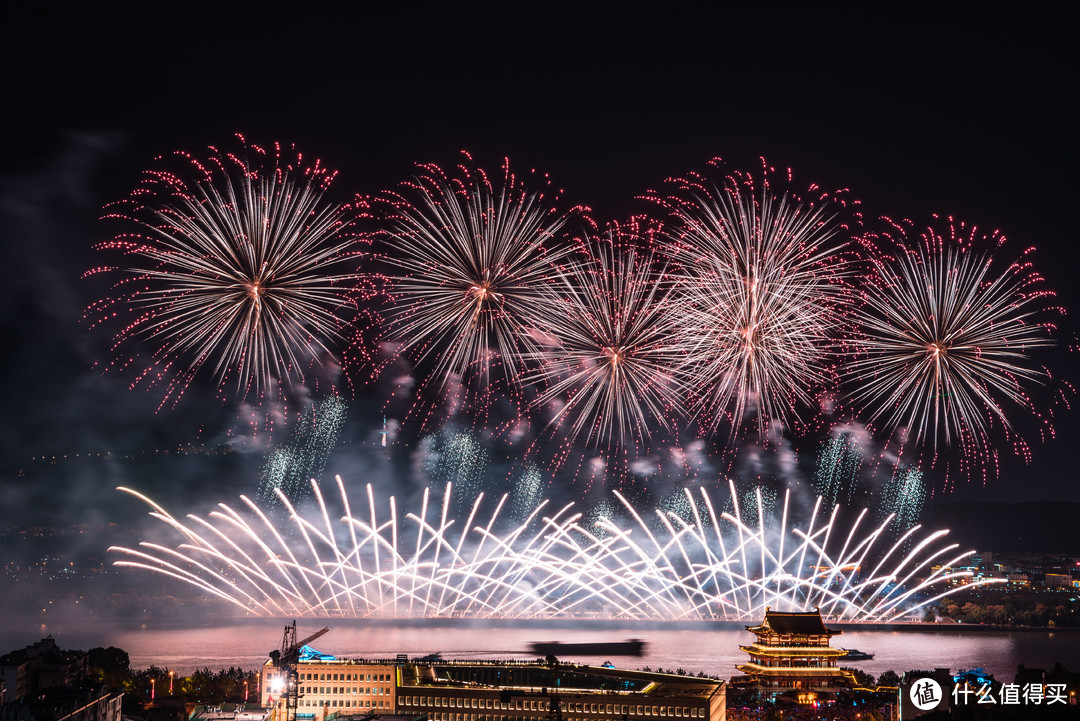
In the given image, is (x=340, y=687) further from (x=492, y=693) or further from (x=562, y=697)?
(x=562, y=697)

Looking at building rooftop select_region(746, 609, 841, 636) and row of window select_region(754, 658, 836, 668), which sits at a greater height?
building rooftop select_region(746, 609, 841, 636)

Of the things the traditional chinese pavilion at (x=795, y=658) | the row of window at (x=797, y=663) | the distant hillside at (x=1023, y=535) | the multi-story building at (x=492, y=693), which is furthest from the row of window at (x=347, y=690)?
the distant hillside at (x=1023, y=535)

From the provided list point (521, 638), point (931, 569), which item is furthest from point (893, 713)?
point (931, 569)

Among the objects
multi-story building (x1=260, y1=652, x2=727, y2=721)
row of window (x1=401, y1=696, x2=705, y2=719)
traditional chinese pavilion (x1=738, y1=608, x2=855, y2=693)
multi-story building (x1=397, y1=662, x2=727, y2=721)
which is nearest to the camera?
row of window (x1=401, y1=696, x2=705, y2=719)

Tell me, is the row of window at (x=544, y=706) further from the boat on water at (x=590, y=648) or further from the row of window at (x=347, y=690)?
the boat on water at (x=590, y=648)

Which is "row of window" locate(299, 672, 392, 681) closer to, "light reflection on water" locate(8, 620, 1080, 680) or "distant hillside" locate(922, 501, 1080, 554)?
"light reflection on water" locate(8, 620, 1080, 680)

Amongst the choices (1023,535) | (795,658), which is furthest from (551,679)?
(1023,535)

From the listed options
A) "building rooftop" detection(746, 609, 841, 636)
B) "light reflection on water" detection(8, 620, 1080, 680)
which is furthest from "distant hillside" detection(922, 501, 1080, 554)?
"building rooftop" detection(746, 609, 841, 636)
